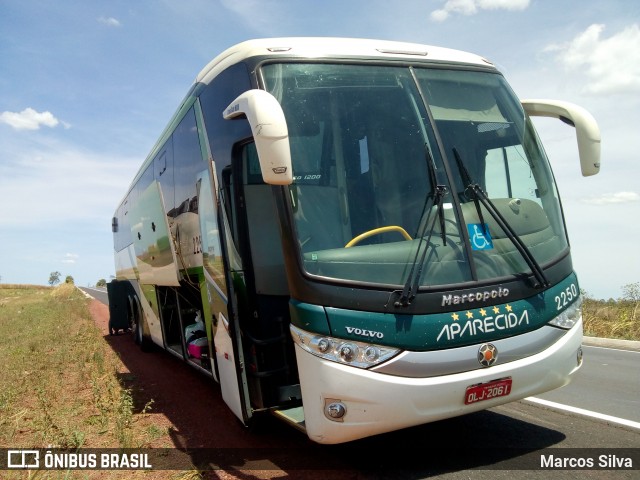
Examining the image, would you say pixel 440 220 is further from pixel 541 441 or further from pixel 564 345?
pixel 541 441

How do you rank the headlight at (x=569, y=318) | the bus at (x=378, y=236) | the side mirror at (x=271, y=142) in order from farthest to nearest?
the headlight at (x=569, y=318), the bus at (x=378, y=236), the side mirror at (x=271, y=142)

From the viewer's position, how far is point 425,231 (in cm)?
439

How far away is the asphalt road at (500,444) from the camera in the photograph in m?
4.54

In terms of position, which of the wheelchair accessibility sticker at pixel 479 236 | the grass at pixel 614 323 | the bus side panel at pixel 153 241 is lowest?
the grass at pixel 614 323

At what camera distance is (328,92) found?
15.8 ft

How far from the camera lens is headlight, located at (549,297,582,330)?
4.66m

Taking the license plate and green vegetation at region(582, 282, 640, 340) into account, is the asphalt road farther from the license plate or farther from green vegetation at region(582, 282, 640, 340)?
green vegetation at region(582, 282, 640, 340)

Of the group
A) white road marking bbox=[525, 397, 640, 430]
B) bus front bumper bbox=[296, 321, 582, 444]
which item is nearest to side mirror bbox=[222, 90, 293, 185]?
bus front bumper bbox=[296, 321, 582, 444]

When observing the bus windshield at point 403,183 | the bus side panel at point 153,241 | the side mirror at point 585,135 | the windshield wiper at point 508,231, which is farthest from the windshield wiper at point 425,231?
the bus side panel at point 153,241

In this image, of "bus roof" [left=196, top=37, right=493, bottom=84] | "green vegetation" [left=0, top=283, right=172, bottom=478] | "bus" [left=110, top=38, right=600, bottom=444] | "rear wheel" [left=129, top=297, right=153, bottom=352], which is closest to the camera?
"bus" [left=110, top=38, right=600, bottom=444]

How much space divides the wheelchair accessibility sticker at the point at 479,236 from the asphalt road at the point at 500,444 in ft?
5.66

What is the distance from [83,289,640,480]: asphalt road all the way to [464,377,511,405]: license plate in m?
0.62

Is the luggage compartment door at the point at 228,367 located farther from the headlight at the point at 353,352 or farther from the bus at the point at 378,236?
the headlight at the point at 353,352

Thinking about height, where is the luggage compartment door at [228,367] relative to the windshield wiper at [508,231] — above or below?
below
